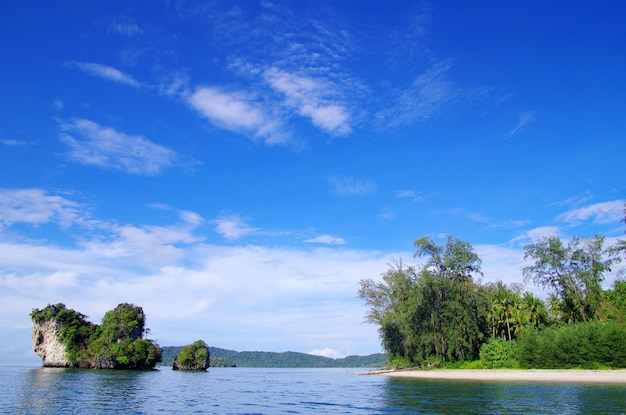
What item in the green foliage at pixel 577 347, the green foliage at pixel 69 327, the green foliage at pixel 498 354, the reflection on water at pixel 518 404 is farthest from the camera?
the green foliage at pixel 69 327

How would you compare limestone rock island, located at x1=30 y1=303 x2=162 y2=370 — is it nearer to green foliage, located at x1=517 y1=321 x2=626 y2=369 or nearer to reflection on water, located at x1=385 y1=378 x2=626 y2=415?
green foliage, located at x1=517 y1=321 x2=626 y2=369

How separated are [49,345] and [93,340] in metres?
14.9

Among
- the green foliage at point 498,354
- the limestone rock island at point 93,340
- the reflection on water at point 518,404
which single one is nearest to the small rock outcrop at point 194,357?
the limestone rock island at point 93,340

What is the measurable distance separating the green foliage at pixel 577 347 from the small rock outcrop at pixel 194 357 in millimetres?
100871

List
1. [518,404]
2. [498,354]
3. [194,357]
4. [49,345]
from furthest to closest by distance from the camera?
[194,357]
[49,345]
[498,354]
[518,404]

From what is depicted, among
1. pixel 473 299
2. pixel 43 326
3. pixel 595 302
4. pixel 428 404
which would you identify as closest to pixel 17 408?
pixel 428 404

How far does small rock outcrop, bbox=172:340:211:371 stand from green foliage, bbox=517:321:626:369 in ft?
331

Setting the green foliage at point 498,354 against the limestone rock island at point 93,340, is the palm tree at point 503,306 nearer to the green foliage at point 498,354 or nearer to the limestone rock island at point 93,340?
the green foliage at point 498,354

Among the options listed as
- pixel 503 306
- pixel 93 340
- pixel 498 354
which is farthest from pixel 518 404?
pixel 93 340

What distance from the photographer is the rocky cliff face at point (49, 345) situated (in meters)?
131

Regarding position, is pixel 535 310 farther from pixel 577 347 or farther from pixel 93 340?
pixel 93 340

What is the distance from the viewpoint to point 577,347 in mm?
58219

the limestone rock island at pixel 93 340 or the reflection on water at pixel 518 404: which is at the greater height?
the limestone rock island at pixel 93 340

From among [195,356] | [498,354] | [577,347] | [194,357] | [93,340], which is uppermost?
[93,340]
